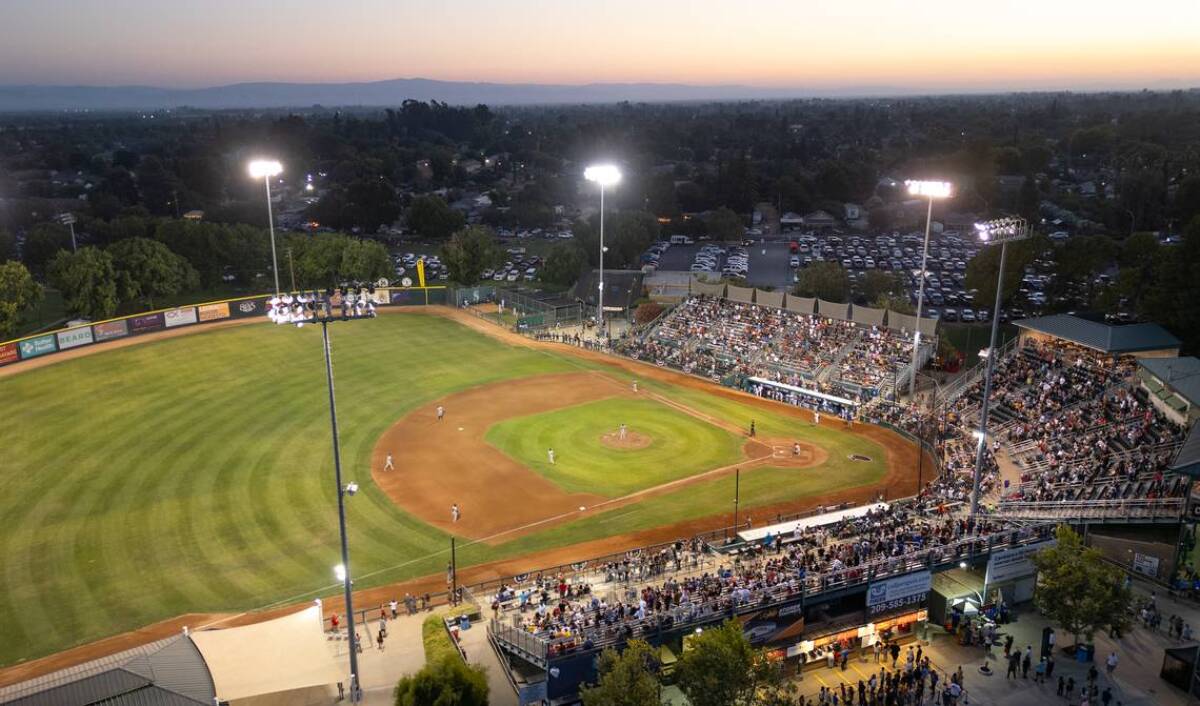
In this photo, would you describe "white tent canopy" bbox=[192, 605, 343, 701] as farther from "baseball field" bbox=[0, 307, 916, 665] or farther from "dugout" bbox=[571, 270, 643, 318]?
"dugout" bbox=[571, 270, 643, 318]

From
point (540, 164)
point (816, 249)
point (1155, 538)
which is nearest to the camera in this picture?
point (1155, 538)

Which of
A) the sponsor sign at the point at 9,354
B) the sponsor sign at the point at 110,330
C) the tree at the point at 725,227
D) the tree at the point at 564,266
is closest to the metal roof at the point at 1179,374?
the tree at the point at 564,266

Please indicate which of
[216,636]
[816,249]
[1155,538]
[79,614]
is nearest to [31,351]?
[79,614]

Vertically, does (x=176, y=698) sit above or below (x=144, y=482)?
above

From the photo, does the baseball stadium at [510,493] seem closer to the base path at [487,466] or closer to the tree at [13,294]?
the base path at [487,466]

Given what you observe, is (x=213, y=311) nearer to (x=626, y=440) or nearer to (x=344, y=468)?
(x=344, y=468)

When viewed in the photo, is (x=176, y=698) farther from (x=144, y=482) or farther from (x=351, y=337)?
(x=351, y=337)

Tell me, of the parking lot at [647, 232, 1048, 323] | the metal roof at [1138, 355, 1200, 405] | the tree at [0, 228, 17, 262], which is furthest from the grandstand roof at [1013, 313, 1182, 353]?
the tree at [0, 228, 17, 262]
